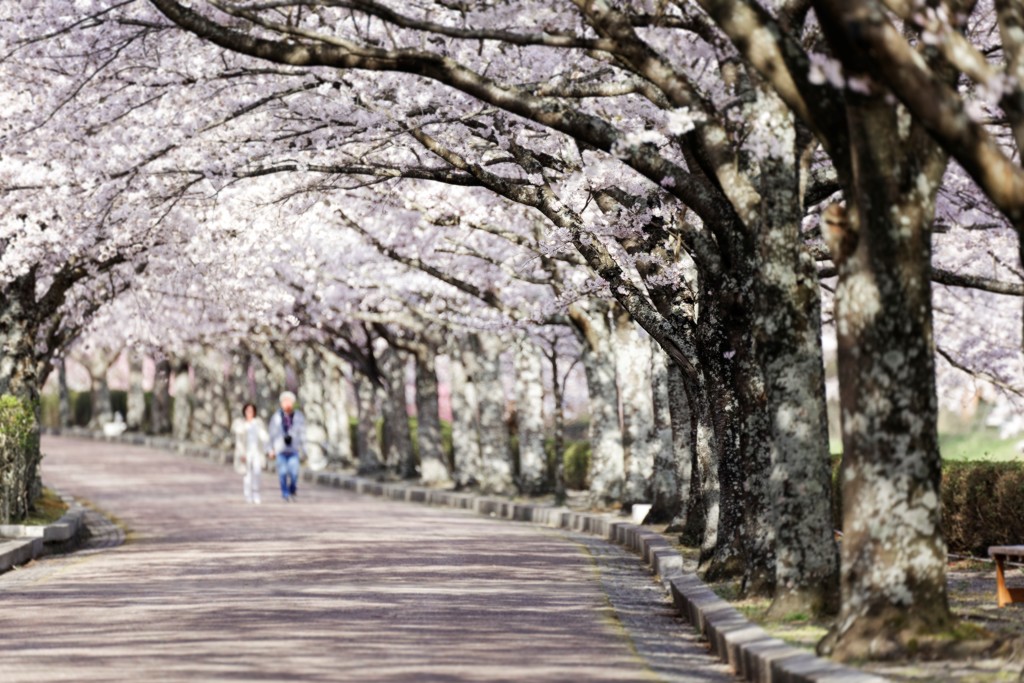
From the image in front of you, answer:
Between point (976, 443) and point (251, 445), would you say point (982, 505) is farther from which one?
point (976, 443)

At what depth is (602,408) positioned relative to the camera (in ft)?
106

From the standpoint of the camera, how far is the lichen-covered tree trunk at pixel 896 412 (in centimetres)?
1062

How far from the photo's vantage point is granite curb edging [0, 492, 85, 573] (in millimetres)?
21047

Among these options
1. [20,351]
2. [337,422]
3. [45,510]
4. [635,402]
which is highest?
[337,422]

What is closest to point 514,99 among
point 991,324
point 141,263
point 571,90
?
point 571,90

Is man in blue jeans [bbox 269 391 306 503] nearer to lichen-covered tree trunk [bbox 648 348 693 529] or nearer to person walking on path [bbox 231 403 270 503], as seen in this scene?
person walking on path [bbox 231 403 270 503]

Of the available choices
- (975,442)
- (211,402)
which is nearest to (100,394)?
(211,402)

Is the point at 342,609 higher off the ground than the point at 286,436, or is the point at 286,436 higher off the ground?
the point at 286,436

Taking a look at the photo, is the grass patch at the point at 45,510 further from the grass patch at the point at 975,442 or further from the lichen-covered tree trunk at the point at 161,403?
the lichen-covered tree trunk at the point at 161,403

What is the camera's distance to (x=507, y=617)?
14641 millimetres

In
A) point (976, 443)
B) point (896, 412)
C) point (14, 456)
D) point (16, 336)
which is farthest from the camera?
point (976, 443)

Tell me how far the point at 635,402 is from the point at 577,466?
1113 centimetres

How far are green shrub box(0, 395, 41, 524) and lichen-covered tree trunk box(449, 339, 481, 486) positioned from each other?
16.3 meters

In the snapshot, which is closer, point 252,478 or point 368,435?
point 252,478
